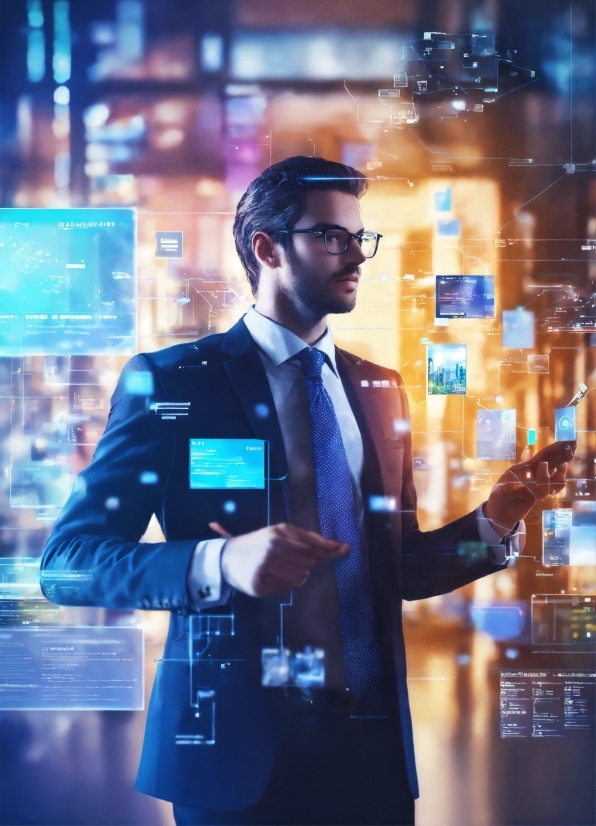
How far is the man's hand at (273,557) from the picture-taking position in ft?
4.83

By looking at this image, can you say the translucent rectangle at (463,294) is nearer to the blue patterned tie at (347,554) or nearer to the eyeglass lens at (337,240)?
the eyeglass lens at (337,240)

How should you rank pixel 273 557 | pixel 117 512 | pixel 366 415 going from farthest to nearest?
1. pixel 366 415
2. pixel 117 512
3. pixel 273 557

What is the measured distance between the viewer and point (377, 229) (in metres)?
1.72

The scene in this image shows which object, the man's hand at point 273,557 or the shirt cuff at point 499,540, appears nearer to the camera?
the man's hand at point 273,557

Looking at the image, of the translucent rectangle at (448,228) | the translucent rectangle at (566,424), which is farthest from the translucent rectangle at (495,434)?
the translucent rectangle at (448,228)

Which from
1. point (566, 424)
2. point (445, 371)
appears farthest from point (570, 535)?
point (445, 371)

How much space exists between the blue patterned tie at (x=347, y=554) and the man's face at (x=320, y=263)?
0.87 ft

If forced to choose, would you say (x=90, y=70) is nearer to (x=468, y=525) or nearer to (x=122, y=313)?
(x=122, y=313)

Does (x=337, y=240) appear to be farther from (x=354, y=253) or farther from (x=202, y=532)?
(x=202, y=532)

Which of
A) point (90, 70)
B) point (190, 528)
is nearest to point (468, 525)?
point (190, 528)

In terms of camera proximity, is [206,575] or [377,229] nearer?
[206,575]

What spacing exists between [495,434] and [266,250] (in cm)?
85

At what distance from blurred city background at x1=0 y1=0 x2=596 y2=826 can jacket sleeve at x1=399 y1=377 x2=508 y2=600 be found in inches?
2.0

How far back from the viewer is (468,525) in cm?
171
